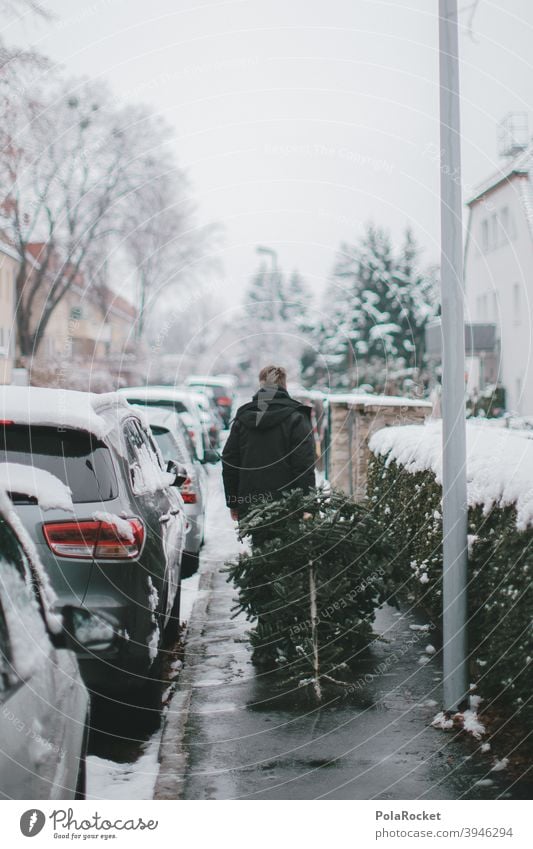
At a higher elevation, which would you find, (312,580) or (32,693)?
(32,693)

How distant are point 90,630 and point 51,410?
111cm

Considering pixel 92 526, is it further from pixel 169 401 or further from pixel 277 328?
pixel 277 328

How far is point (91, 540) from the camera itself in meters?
4.87

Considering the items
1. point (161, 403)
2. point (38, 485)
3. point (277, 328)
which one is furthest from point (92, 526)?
point (277, 328)

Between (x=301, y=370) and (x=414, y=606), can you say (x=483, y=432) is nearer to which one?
(x=414, y=606)

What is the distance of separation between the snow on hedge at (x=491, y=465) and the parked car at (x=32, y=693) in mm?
2164

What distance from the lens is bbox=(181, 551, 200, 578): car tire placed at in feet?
32.3

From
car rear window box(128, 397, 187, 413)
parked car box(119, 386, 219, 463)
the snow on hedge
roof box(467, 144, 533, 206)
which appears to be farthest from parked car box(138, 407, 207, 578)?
roof box(467, 144, 533, 206)

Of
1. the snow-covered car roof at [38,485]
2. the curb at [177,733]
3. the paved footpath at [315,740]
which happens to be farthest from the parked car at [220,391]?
the snow-covered car roof at [38,485]

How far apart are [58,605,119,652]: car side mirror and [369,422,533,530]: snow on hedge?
198 cm

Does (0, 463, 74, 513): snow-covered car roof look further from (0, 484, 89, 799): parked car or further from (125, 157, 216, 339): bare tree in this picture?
(125, 157, 216, 339): bare tree

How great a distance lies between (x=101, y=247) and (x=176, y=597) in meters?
23.1

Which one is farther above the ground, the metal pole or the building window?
the building window
